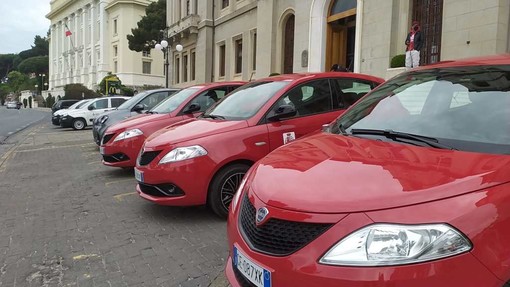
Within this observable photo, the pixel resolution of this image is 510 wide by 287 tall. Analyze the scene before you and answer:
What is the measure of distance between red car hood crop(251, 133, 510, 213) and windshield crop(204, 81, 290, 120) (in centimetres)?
271

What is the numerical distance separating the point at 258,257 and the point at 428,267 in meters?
0.83

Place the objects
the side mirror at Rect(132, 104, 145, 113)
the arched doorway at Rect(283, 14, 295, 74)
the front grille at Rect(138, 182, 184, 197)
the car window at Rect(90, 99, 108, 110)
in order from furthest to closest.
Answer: the arched doorway at Rect(283, 14, 295, 74), the car window at Rect(90, 99, 108, 110), the side mirror at Rect(132, 104, 145, 113), the front grille at Rect(138, 182, 184, 197)

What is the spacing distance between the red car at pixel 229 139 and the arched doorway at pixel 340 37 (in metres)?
13.6

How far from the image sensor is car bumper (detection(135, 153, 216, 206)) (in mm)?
4859

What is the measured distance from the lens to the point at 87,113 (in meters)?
21.6

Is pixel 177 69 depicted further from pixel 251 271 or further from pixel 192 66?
pixel 251 271

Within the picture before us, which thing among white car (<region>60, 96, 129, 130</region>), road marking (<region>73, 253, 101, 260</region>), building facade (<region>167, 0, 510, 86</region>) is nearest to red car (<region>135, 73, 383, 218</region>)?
road marking (<region>73, 253, 101, 260</region>)

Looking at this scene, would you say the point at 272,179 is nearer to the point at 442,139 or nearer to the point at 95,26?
the point at 442,139

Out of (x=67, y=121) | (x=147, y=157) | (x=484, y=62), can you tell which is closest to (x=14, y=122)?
(x=67, y=121)

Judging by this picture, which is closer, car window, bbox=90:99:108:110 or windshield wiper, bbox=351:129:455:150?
windshield wiper, bbox=351:129:455:150

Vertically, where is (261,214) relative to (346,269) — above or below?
above

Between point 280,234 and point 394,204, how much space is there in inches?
22.5

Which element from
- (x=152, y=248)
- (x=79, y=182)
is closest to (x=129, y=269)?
(x=152, y=248)

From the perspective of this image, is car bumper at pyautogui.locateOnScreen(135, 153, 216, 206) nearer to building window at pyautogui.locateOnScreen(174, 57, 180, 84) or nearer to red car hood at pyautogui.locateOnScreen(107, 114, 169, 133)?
red car hood at pyautogui.locateOnScreen(107, 114, 169, 133)
